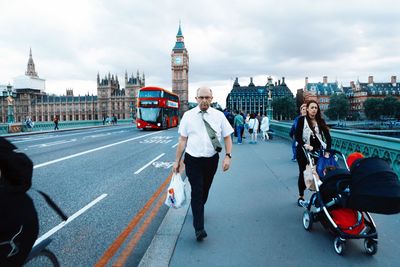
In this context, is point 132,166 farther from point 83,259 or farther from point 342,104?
point 342,104

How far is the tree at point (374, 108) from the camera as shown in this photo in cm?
8231

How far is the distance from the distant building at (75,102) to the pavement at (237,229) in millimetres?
124751

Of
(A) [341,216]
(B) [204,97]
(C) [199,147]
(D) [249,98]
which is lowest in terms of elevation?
(A) [341,216]

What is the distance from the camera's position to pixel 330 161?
4.43 meters

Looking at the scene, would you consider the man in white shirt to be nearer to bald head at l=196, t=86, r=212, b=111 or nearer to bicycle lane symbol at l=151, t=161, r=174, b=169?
bald head at l=196, t=86, r=212, b=111

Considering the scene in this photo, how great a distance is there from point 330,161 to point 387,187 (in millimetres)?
1403

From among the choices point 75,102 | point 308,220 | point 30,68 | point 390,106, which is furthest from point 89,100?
point 308,220

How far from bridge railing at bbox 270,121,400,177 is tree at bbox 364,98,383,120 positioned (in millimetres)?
85346

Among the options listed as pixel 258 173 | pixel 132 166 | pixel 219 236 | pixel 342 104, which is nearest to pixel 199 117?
pixel 219 236

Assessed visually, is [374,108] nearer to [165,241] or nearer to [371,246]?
[371,246]

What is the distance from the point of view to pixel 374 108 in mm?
83688

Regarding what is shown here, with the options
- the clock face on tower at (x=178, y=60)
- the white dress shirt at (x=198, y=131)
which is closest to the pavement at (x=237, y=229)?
the white dress shirt at (x=198, y=131)

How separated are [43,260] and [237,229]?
261cm

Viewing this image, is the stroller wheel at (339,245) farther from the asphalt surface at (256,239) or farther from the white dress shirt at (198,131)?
the white dress shirt at (198,131)
